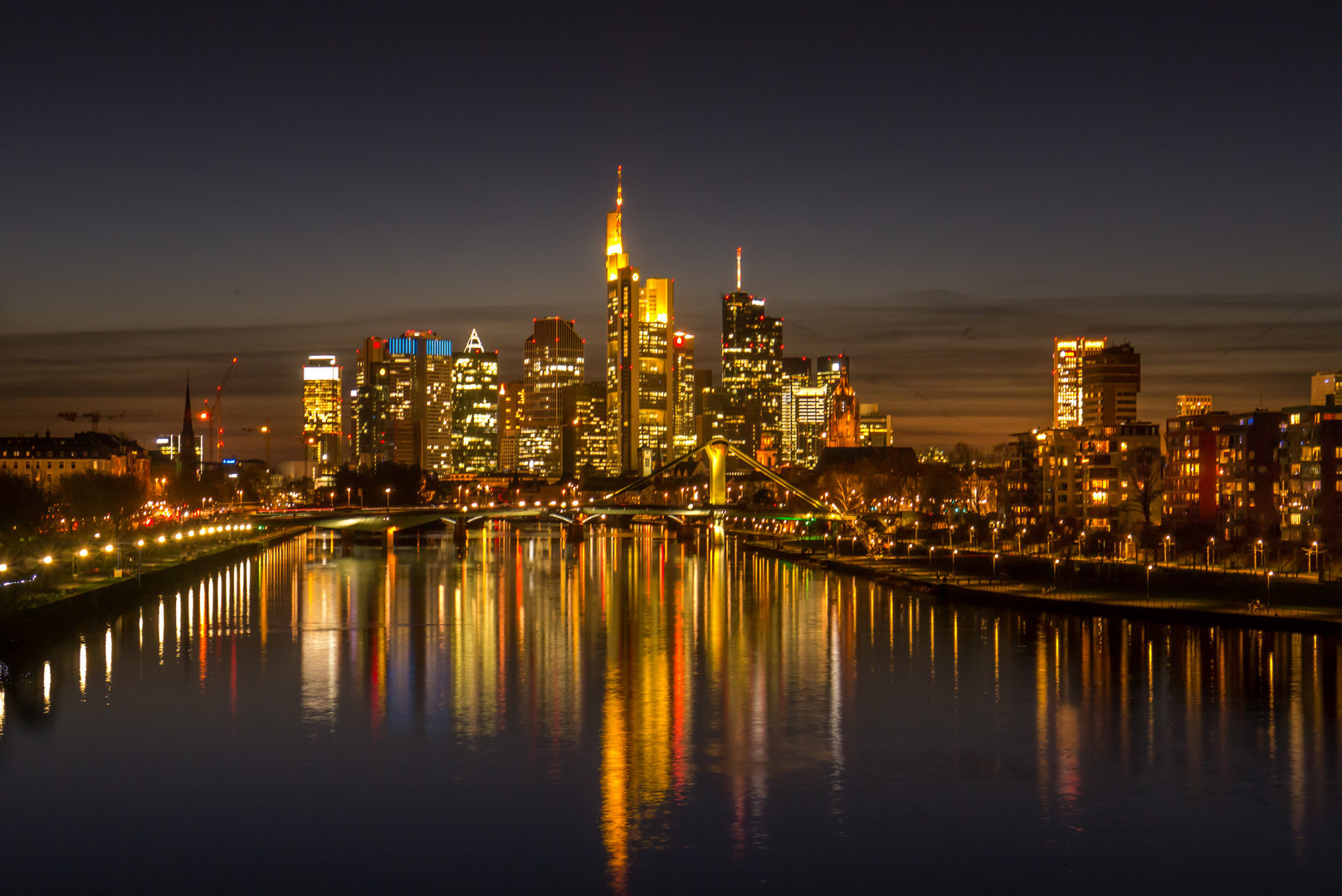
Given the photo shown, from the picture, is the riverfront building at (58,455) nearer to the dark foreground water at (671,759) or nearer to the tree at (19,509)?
the tree at (19,509)

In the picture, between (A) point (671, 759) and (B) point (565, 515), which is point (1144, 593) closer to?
(A) point (671, 759)

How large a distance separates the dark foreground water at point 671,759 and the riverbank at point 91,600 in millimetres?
1101

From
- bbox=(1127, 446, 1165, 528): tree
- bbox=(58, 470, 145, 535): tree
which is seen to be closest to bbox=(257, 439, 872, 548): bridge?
bbox=(58, 470, 145, 535): tree

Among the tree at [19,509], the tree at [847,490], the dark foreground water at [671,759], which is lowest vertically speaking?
the dark foreground water at [671,759]

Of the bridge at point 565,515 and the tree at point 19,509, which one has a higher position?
the tree at point 19,509

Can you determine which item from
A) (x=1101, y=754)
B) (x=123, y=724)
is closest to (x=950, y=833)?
(x=1101, y=754)

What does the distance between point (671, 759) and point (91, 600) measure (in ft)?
93.8

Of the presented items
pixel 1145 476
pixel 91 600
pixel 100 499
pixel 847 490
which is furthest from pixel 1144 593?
pixel 847 490

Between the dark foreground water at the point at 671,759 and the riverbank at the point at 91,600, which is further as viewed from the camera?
the riverbank at the point at 91,600

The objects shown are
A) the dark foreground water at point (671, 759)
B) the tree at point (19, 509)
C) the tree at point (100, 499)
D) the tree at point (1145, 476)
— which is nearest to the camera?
the dark foreground water at point (671, 759)

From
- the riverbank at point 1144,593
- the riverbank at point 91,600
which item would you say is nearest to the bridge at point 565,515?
the riverbank at point 1144,593

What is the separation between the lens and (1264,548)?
5694cm

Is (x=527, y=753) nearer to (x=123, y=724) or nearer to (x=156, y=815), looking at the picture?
(x=156, y=815)

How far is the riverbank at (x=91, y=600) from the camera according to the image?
35719mm
